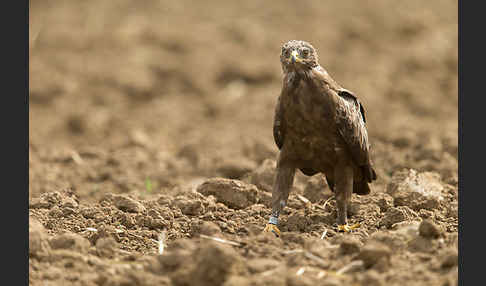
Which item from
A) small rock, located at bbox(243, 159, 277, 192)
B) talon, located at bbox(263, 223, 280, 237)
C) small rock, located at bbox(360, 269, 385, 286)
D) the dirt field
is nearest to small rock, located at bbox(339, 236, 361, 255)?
the dirt field

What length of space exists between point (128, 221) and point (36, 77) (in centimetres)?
970

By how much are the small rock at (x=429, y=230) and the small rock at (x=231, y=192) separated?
2.26m

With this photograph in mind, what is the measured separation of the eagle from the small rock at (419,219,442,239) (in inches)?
46.2

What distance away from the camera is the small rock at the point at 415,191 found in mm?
7613

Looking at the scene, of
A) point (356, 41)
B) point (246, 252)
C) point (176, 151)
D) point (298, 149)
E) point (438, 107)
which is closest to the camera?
point (246, 252)

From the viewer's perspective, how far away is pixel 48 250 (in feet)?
19.7

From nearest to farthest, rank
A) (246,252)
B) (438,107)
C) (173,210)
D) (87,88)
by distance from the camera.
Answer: (246,252)
(173,210)
(438,107)
(87,88)

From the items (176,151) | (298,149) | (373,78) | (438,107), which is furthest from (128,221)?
(373,78)

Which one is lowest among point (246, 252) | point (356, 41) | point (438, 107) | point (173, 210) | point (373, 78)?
point (246, 252)

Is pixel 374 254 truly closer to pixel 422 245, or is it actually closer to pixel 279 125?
pixel 422 245

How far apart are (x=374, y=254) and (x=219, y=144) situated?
7003mm

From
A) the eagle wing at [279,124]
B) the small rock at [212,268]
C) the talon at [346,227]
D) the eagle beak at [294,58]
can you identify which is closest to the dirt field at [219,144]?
the small rock at [212,268]

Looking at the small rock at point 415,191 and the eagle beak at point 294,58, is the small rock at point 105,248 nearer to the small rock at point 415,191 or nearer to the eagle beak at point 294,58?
the eagle beak at point 294,58

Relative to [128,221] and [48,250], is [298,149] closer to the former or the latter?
[128,221]
